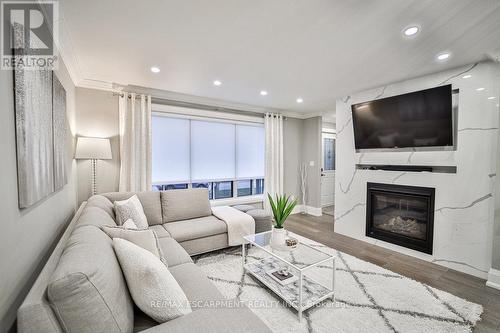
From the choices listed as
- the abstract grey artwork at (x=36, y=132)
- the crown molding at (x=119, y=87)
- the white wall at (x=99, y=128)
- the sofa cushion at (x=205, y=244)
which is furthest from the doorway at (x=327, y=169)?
the abstract grey artwork at (x=36, y=132)

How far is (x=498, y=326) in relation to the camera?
173cm

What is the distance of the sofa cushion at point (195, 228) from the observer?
8.57 ft

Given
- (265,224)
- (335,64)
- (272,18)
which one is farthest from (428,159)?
(272,18)

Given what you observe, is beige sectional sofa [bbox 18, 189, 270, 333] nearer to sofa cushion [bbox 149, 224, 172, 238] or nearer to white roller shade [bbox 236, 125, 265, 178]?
sofa cushion [bbox 149, 224, 172, 238]

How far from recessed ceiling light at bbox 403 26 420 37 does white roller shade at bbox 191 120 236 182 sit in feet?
10.5

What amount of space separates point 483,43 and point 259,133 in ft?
11.5

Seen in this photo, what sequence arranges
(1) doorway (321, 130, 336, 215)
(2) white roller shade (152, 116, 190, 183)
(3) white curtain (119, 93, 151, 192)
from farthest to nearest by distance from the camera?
1. (1) doorway (321, 130, 336, 215)
2. (2) white roller shade (152, 116, 190, 183)
3. (3) white curtain (119, 93, 151, 192)

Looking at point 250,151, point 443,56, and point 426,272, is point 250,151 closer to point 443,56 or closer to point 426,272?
point 443,56

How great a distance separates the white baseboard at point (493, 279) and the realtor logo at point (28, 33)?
418 centimetres

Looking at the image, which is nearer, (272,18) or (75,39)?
(272,18)

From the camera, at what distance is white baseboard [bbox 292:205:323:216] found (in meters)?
5.08

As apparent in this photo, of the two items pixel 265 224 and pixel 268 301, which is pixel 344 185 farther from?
pixel 268 301

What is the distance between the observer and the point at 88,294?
33.6 inches

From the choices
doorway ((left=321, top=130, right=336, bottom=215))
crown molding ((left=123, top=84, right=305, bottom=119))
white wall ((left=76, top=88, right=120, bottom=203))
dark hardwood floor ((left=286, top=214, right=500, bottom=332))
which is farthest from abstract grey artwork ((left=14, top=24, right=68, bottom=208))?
doorway ((left=321, top=130, right=336, bottom=215))
